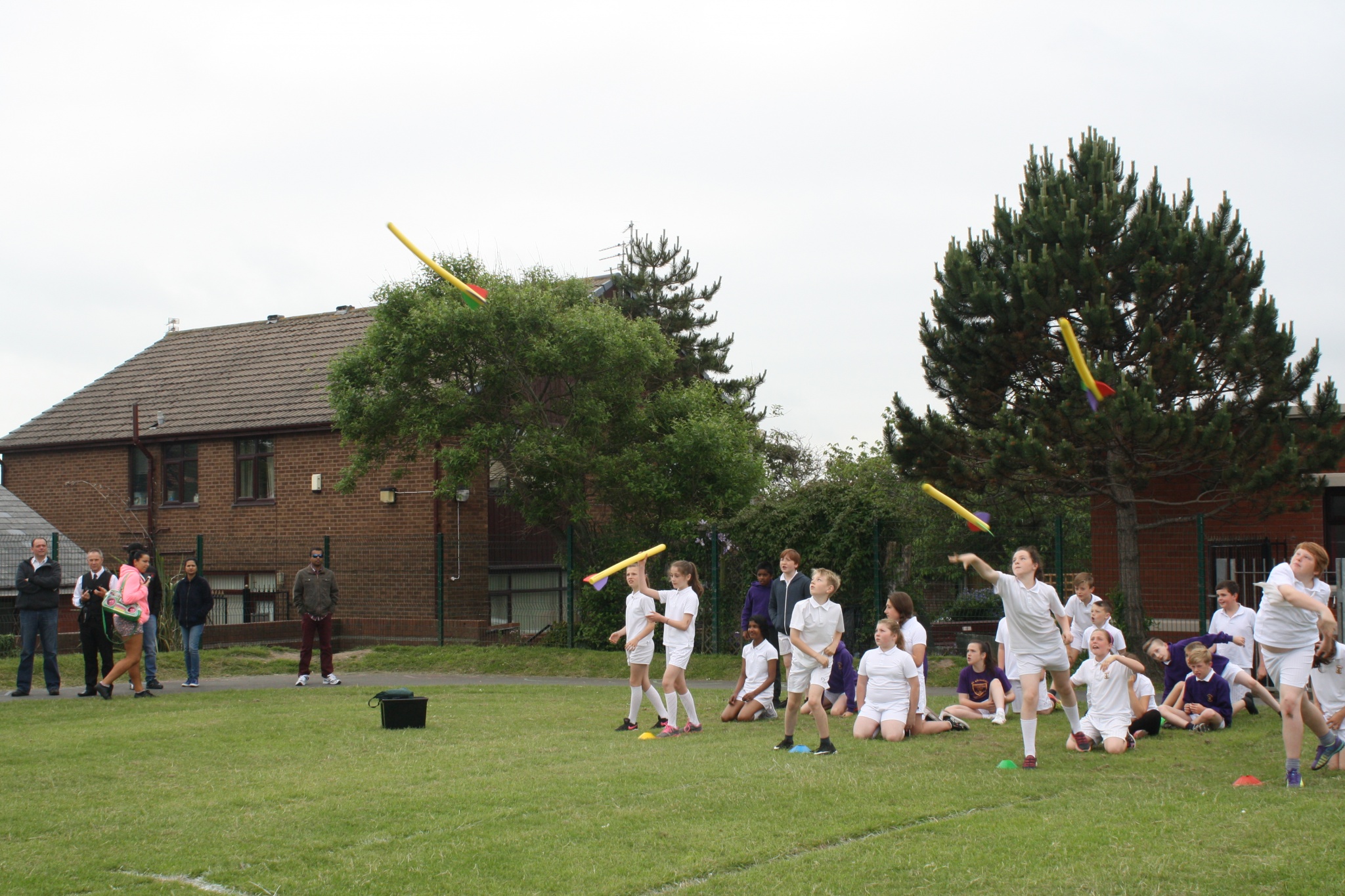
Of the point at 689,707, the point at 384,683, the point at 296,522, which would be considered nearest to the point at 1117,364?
the point at 689,707

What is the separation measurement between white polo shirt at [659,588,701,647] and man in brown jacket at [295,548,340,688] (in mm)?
7362

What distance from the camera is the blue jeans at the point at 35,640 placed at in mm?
15219

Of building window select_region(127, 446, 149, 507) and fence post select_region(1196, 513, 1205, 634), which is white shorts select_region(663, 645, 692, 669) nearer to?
fence post select_region(1196, 513, 1205, 634)

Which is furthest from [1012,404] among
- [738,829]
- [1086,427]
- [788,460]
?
[788,460]

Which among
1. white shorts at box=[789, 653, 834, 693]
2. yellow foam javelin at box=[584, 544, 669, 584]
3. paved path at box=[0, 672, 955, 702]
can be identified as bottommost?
paved path at box=[0, 672, 955, 702]

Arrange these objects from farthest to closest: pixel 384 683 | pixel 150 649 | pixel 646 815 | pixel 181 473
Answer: pixel 181 473
pixel 384 683
pixel 150 649
pixel 646 815

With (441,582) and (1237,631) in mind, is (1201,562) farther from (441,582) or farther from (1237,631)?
(441,582)

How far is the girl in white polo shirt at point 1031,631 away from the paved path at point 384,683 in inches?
253

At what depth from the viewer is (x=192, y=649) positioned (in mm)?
16609

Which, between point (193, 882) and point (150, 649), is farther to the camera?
point (150, 649)

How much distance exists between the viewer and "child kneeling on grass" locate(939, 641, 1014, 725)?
12.2 meters

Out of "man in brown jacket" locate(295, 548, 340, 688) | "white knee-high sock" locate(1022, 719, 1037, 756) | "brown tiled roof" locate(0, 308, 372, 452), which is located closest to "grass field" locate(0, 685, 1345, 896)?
"white knee-high sock" locate(1022, 719, 1037, 756)

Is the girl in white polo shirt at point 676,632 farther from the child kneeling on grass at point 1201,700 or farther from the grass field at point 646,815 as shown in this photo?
the child kneeling on grass at point 1201,700

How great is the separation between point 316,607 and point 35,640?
3643 millimetres
